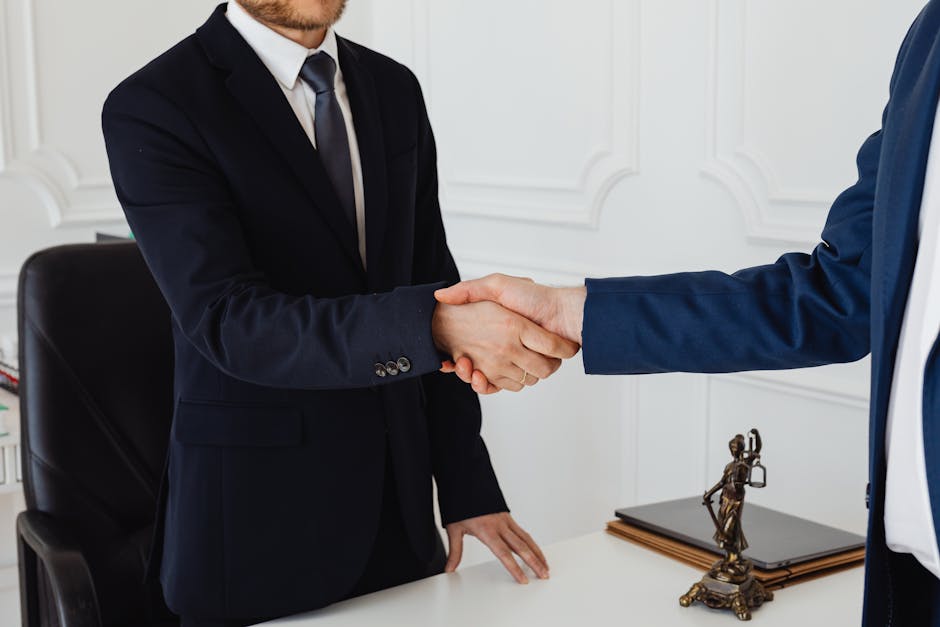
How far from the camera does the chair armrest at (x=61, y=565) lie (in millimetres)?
1781

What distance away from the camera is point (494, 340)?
165 centimetres

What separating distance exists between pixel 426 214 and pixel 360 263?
28 centimetres

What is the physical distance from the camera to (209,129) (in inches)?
65.4

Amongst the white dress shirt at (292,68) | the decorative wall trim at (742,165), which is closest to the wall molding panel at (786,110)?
the decorative wall trim at (742,165)

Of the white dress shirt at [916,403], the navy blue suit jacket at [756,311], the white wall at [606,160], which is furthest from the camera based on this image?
the white wall at [606,160]

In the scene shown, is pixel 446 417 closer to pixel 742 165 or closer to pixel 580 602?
pixel 580 602

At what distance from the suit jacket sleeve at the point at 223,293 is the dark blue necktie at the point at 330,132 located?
0.62 ft

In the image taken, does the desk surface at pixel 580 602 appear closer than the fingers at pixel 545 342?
Yes

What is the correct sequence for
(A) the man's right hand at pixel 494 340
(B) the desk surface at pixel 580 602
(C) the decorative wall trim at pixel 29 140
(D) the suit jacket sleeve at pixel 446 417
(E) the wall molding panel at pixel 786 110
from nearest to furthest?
(B) the desk surface at pixel 580 602
(A) the man's right hand at pixel 494 340
(D) the suit jacket sleeve at pixel 446 417
(E) the wall molding panel at pixel 786 110
(C) the decorative wall trim at pixel 29 140

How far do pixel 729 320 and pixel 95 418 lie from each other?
1.15m

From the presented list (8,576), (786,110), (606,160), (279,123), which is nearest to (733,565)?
(279,123)

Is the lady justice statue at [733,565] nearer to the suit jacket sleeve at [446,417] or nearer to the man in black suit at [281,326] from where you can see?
the man in black suit at [281,326]

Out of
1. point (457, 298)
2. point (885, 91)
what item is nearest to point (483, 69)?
point (885, 91)

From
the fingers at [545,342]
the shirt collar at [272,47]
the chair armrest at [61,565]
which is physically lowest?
the chair armrest at [61,565]
